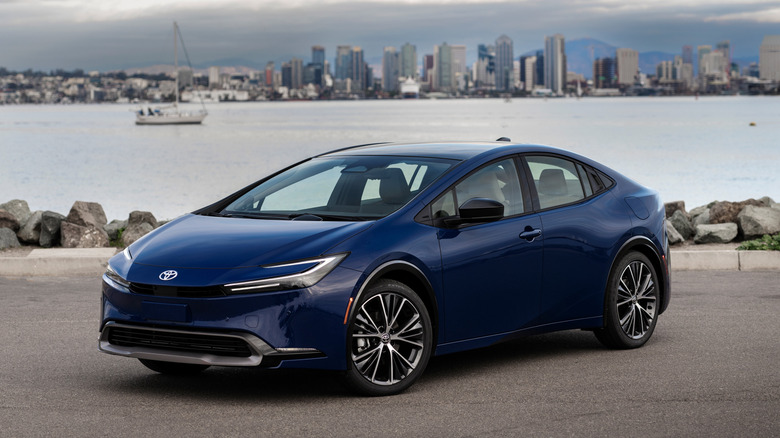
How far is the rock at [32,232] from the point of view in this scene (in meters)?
15.9

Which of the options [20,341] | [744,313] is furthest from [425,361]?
[744,313]

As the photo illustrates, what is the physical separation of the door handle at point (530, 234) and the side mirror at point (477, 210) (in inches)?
18.7

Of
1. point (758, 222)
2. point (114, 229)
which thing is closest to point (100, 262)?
point (114, 229)

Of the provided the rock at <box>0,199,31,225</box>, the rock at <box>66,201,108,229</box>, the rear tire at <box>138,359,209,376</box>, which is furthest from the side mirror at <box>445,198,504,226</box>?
the rock at <box>0,199,31,225</box>

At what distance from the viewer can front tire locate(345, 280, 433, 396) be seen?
6.54 metres

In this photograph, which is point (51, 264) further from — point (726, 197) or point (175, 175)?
point (175, 175)

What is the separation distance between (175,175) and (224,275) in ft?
167

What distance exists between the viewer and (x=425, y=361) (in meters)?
6.85

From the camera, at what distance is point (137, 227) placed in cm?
1638

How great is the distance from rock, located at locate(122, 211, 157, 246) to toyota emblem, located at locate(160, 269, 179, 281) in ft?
31.8

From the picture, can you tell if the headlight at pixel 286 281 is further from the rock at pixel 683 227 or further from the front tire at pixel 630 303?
the rock at pixel 683 227

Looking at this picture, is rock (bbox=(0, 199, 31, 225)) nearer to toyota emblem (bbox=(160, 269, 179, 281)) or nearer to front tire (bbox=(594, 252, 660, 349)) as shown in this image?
front tire (bbox=(594, 252, 660, 349))

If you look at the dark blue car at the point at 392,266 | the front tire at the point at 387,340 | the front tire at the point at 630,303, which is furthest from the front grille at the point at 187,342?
the front tire at the point at 630,303

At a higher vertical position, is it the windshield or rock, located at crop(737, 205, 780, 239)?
the windshield
